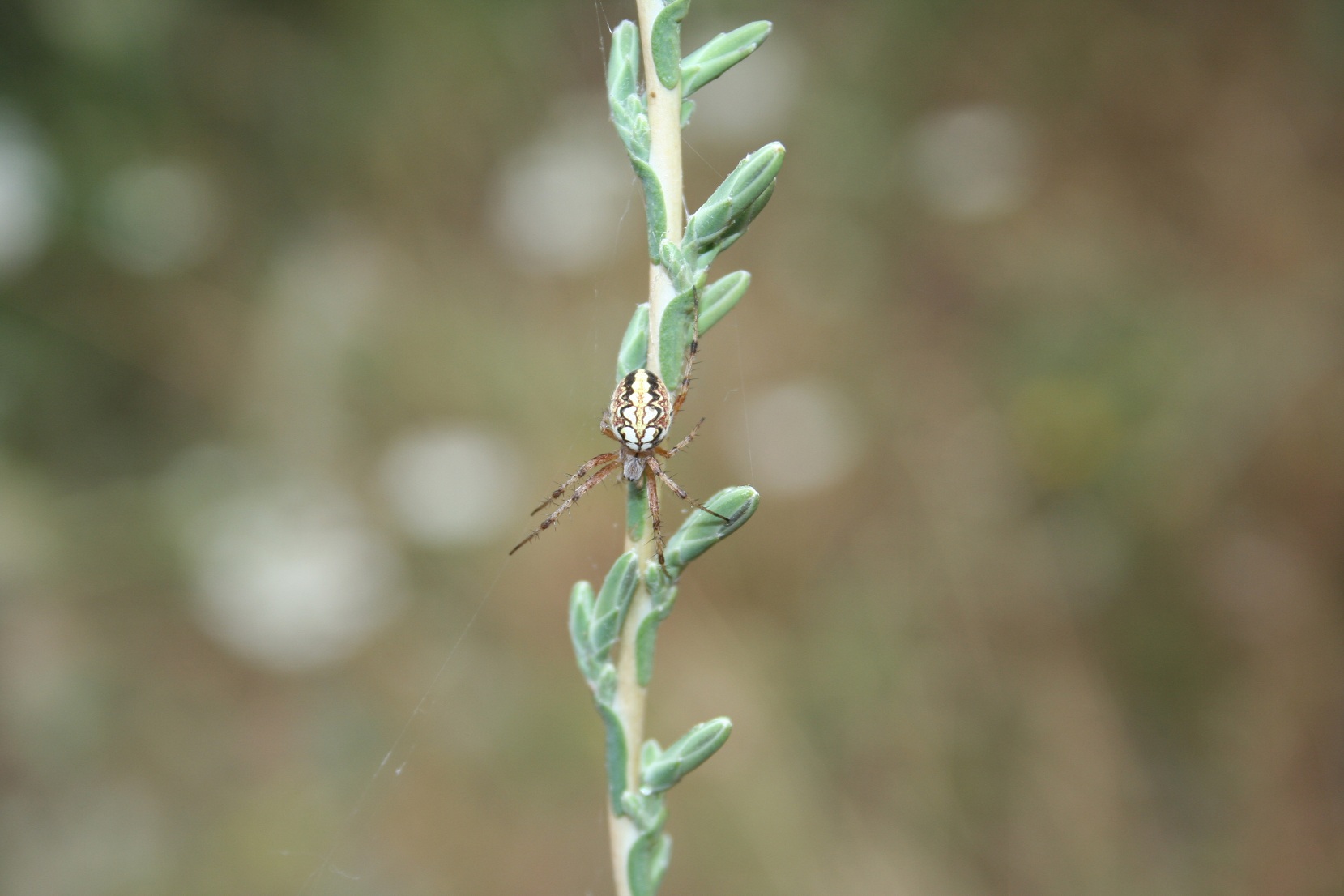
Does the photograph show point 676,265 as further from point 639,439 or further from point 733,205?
point 639,439

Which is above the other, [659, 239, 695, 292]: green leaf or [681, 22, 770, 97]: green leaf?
[681, 22, 770, 97]: green leaf

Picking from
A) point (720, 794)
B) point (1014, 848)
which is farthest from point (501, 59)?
point (1014, 848)

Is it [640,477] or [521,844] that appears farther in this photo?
[521,844]

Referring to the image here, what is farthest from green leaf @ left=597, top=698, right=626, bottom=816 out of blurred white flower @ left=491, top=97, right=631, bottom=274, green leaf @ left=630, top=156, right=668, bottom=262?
blurred white flower @ left=491, top=97, right=631, bottom=274

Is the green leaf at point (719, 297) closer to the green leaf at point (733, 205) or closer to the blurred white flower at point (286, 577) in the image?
the green leaf at point (733, 205)

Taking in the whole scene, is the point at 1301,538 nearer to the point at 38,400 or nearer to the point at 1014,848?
the point at 1014,848

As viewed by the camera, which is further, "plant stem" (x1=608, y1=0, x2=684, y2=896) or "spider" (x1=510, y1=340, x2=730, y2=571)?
"spider" (x1=510, y1=340, x2=730, y2=571)

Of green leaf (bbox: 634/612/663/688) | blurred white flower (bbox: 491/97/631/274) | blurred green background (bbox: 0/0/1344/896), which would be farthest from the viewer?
blurred white flower (bbox: 491/97/631/274)

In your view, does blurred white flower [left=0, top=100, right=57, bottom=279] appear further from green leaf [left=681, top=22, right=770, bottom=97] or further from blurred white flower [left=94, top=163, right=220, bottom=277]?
green leaf [left=681, top=22, right=770, bottom=97]
